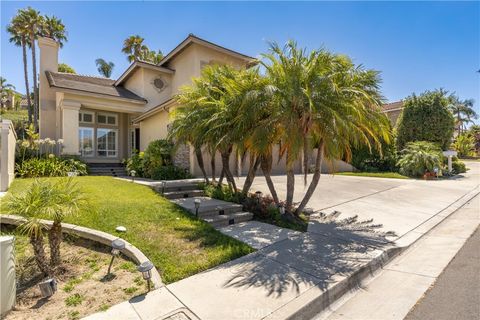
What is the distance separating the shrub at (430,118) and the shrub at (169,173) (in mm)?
19945

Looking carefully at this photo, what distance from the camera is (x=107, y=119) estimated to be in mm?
20375

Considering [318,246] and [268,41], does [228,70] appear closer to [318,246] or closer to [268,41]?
[268,41]

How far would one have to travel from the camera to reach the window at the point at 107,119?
785 inches

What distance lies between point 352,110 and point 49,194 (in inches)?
255

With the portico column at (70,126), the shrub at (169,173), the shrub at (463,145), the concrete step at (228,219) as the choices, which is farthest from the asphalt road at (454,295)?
the shrub at (463,145)

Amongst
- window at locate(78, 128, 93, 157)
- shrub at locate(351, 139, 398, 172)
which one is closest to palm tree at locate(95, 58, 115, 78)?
window at locate(78, 128, 93, 157)

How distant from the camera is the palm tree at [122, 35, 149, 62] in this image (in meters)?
31.7

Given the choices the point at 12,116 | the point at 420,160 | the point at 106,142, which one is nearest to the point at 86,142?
the point at 106,142

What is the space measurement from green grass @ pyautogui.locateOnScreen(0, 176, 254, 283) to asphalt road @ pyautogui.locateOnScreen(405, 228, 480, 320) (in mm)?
2993

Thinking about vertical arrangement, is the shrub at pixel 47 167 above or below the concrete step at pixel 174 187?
above

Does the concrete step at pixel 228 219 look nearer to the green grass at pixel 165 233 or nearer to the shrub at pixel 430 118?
the green grass at pixel 165 233

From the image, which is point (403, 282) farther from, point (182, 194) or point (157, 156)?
point (157, 156)

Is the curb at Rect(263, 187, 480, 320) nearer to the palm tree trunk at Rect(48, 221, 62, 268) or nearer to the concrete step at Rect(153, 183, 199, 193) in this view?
the palm tree trunk at Rect(48, 221, 62, 268)

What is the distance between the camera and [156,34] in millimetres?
13758
